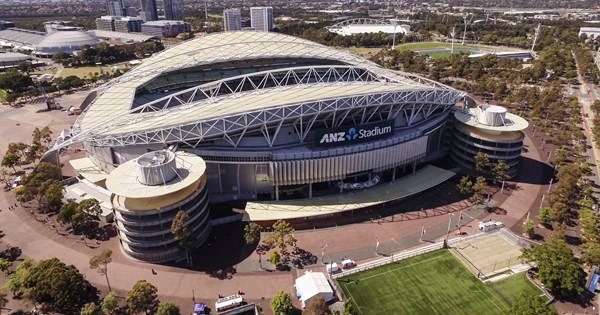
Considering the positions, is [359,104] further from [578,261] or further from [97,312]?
[97,312]

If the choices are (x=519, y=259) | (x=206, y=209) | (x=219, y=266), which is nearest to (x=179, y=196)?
(x=206, y=209)

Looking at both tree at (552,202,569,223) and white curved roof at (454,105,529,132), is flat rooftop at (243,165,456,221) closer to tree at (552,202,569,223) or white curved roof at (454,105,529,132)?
white curved roof at (454,105,529,132)

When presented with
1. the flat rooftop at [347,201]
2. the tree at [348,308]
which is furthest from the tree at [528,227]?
the tree at [348,308]

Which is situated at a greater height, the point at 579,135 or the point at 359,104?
the point at 359,104

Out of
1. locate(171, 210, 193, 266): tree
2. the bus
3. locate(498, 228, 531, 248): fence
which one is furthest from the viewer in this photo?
locate(498, 228, 531, 248): fence

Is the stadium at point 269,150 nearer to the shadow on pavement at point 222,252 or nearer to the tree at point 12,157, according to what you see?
the shadow on pavement at point 222,252

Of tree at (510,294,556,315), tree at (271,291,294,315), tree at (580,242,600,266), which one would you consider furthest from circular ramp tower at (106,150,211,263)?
tree at (580,242,600,266)

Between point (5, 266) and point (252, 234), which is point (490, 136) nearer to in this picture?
point (252, 234)
